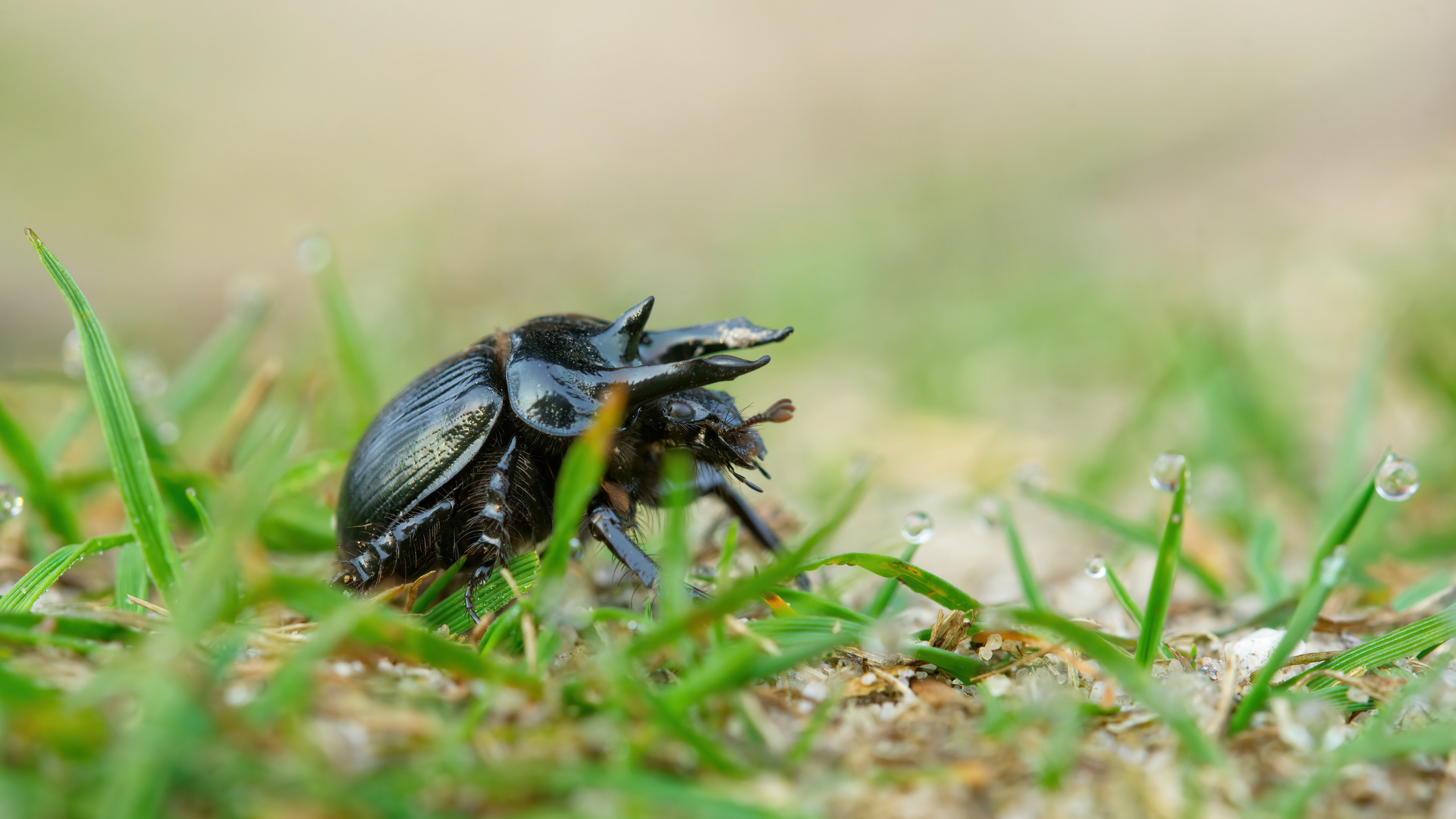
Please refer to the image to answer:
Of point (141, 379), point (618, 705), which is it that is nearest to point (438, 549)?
point (618, 705)

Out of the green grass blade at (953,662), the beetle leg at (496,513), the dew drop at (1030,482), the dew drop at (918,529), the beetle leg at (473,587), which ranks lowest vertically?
the beetle leg at (473,587)

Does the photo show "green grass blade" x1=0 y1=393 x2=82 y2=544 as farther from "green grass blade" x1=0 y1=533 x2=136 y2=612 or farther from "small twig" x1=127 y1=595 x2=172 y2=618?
"small twig" x1=127 y1=595 x2=172 y2=618

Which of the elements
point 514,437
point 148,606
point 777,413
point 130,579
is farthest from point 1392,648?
point 130,579

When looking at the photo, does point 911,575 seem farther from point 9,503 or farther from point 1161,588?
point 9,503

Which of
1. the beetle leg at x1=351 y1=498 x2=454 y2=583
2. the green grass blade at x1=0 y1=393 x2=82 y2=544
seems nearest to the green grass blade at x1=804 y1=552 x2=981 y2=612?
the beetle leg at x1=351 y1=498 x2=454 y2=583

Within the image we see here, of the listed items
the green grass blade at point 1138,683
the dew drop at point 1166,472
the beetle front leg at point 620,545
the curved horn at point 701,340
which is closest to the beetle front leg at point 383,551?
the beetle front leg at point 620,545

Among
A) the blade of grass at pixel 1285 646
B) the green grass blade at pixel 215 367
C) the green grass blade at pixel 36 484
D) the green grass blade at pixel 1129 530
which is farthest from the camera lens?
the green grass blade at pixel 215 367

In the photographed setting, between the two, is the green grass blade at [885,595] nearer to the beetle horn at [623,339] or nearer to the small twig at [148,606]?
the beetle horn at [623,339]
